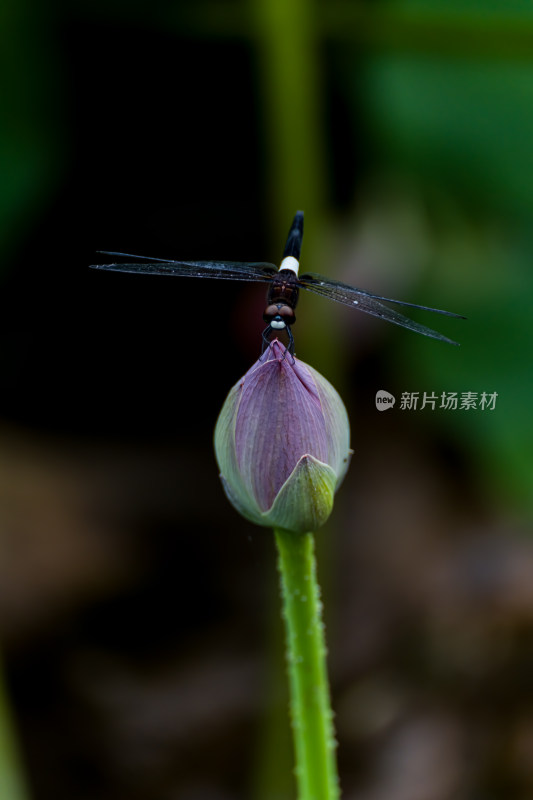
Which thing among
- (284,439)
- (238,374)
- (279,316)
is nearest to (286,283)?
(279,316)

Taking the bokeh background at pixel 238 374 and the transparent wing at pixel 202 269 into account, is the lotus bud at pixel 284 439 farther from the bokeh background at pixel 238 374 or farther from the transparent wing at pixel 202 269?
the bokeh background at pixel 238 374

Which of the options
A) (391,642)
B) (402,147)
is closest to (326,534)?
(391,642)

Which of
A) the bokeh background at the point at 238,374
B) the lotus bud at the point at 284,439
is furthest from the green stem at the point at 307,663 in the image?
the bokeh background at the point at 238,374

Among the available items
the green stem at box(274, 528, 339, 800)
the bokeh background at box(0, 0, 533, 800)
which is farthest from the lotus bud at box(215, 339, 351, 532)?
the bokeh background at box(0, 0, 533, 800)

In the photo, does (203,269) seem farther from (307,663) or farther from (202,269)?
(307,663)

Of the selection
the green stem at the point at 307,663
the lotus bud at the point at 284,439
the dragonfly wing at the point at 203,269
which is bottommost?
the green stem at the point at 307,663

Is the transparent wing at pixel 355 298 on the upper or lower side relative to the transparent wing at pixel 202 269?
lower

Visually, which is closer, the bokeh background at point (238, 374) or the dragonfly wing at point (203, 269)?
the dragonfly wing at point (203, 269)
